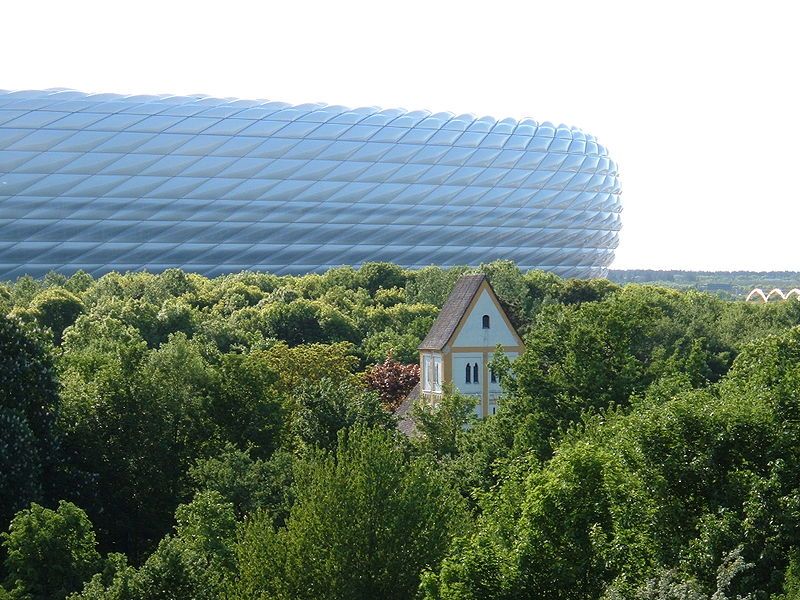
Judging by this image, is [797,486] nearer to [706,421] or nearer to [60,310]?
[706,421]

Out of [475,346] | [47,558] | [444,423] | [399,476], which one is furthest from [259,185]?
[399,476]

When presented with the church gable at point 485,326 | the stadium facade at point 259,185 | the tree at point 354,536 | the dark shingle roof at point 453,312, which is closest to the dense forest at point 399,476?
the tree at point 354,536

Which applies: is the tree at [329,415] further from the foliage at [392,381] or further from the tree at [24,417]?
the foliage at [392,381]

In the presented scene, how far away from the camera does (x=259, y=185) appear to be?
112062 mm

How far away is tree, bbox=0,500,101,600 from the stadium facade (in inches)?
3195

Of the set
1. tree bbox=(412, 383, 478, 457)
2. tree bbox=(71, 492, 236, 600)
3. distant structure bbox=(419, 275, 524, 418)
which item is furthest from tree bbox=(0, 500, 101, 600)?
distant structure bbox=(419, 275, 524, 418)

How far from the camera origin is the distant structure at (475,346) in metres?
46.5

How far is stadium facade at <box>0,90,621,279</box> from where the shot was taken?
352ft

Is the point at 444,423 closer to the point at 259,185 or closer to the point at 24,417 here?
the point at 24,417

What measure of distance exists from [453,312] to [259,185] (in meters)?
65.4

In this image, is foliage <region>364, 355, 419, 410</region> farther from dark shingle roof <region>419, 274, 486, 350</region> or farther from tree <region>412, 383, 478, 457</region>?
tree <region>412, 383, 478, 457</region>

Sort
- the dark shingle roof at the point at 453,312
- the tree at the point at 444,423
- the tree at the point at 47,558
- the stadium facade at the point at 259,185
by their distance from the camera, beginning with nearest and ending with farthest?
the tree at the point at 47,558
the tree at the point at 444,423
the dark shingle roof at the point at 453,312
the stadium facade at the point at 259,185

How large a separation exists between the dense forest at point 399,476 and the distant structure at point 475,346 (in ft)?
14.6

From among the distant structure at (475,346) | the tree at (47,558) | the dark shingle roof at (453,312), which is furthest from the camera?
the dark shingle roof at (453,312)
